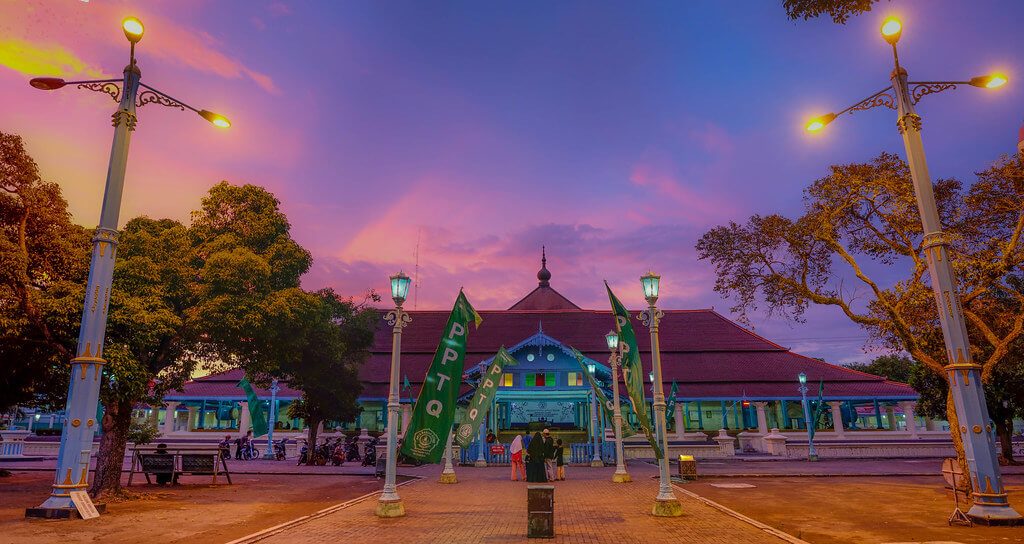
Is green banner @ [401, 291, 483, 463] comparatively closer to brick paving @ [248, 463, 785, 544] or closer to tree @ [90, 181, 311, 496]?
brick paving @ [248, 463, 785, 544]

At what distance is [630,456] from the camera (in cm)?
3056

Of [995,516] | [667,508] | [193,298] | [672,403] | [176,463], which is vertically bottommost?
[667,508]

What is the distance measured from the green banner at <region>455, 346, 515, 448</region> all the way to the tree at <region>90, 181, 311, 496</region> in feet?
18.6

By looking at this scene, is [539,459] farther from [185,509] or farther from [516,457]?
[185,509]

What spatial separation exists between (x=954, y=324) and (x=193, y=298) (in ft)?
56.4

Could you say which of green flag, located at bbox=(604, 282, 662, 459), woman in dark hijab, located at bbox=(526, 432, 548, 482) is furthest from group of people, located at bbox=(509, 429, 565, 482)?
green flag, located at bbox=(604, 282, 662, 459)

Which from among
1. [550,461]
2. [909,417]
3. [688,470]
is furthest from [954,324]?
[909,417]

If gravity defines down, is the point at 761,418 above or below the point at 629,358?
below

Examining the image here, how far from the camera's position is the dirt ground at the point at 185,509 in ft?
31.2

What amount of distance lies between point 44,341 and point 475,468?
16.7 m

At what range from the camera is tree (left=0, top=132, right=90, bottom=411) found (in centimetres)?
1199

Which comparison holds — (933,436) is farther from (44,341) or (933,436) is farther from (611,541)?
(44,341)

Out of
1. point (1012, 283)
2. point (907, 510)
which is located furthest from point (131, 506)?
point (1012, 283)

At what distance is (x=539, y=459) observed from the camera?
673 inches
